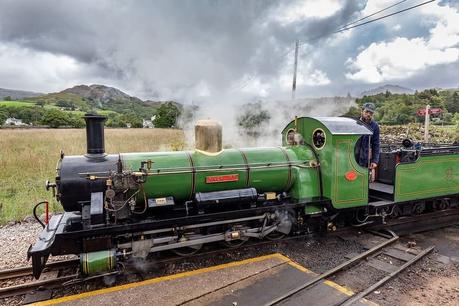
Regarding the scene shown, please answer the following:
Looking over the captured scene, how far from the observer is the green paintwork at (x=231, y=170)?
494 centimetres

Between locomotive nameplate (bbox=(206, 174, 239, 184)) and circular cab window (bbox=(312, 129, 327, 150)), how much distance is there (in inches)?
67.2

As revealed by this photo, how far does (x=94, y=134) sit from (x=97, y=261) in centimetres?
183

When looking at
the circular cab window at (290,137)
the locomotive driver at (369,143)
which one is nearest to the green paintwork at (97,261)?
the circular cab window at (290,137)

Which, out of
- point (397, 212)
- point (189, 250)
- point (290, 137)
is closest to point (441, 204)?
point (397, 212)

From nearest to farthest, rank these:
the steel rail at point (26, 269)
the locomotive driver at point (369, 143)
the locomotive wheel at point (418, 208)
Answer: the steel rail at point (26, 269) < the locomotive driver at point (369, 143) < the locomotive wheel at point (418, 208)

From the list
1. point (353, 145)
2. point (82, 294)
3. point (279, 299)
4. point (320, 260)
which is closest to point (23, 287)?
point (82, 294)

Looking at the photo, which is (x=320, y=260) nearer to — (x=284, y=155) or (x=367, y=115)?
(x=284, y=155)

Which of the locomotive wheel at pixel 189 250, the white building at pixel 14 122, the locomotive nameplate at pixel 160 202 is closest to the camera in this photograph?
the locomotive nameplate at pixel 160 202

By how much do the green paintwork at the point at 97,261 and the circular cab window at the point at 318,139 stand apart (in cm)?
393

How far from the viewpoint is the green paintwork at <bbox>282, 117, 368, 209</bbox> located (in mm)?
5668

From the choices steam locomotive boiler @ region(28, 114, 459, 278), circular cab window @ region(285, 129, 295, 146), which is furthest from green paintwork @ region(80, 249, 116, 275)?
circular cab window @ region(285, 129, 295, 146)

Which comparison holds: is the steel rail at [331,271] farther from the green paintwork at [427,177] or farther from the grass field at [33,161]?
the grass field at [33,161]

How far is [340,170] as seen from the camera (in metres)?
5.73

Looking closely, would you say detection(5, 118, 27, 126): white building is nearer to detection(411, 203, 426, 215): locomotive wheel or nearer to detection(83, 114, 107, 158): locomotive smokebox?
detection(83, 114, 107, 158): locomotive smokebox
